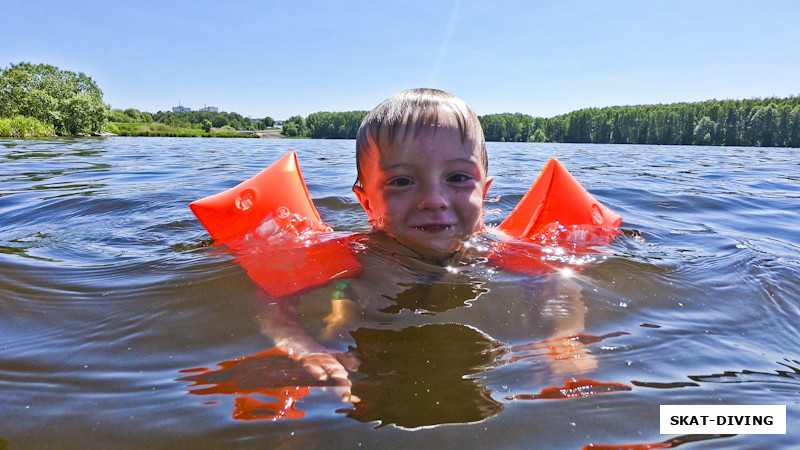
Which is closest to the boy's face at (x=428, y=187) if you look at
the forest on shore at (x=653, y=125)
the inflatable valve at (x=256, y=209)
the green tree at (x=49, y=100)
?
the inflatable valve at (x=256, y=209)

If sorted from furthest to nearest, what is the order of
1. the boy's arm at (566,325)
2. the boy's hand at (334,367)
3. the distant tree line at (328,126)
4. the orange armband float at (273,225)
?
the distant tree line at (328,126) → the orange armband float at (273,225) → the boy's arm at (566,325) → the boy's hand at (334,367)

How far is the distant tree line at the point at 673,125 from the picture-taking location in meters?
57.6

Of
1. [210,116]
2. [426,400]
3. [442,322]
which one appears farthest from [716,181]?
[210,116]

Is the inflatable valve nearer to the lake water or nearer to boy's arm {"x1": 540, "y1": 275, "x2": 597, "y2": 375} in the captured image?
the lake water

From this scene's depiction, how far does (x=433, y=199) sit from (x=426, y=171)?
161 mm

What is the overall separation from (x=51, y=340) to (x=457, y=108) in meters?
2.14

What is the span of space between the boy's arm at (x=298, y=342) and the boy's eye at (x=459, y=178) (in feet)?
3.37

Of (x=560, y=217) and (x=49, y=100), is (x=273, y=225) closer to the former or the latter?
(x=560, y=217)

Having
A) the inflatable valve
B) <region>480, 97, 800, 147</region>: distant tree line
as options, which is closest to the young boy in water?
the inflatable valve

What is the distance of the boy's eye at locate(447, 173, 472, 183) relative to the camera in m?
2.37

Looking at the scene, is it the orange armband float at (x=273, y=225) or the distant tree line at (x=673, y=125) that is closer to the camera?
the orange armband float at (x=273, y=225)

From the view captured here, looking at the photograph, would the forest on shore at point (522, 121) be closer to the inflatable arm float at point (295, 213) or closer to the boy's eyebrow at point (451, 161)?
the inflatable arm float at point (295, 213)

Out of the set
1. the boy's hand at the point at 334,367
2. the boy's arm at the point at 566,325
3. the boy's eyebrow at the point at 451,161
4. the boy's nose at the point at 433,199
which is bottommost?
the boy's hand at the point at 334,367

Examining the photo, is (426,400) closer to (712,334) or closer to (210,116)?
(712,334)
